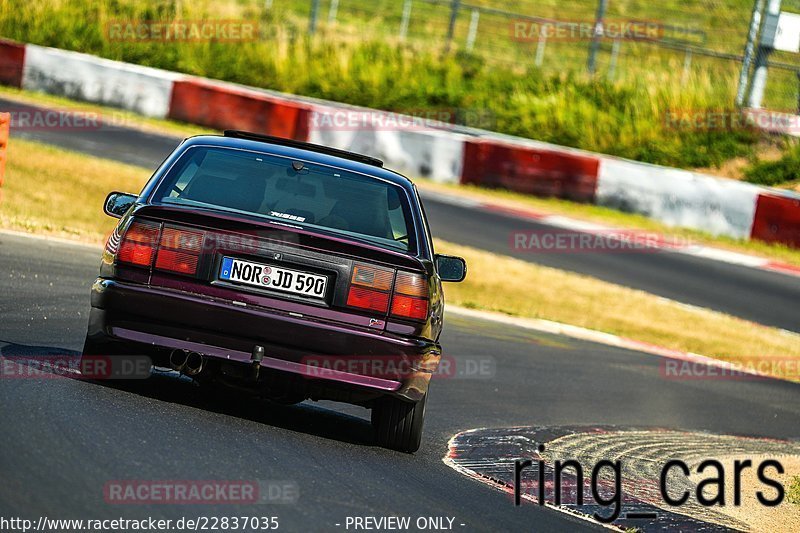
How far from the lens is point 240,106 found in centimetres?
2308

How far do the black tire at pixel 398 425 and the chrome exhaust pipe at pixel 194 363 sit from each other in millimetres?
947

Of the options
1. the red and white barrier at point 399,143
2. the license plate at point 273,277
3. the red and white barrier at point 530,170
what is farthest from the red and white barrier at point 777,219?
the license plate at point 273,277

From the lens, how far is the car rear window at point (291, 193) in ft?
22.1

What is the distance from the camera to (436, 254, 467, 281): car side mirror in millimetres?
7383

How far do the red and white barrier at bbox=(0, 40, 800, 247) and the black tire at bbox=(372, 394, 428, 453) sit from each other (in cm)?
1447

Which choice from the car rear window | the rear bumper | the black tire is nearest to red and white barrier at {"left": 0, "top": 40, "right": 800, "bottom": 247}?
the car rear window

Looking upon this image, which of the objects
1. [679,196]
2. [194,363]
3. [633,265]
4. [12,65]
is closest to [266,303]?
[194,363]

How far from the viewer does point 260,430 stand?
6.61 meters

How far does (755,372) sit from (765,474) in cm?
515

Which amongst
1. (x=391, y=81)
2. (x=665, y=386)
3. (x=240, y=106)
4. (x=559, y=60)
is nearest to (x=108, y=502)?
(x=665, y=386)

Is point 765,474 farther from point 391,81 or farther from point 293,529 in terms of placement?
point 391,81

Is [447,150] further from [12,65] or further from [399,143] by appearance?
[12,65]

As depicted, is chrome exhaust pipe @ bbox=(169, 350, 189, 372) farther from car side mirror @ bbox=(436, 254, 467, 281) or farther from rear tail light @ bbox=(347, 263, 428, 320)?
car side mirror @ bbox=(436, 254, 467, 281)

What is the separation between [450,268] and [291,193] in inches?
40.3
